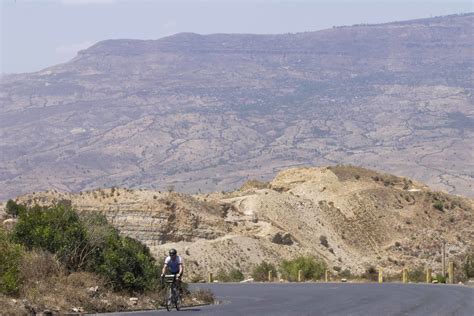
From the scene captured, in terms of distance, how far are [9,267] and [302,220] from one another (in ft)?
227

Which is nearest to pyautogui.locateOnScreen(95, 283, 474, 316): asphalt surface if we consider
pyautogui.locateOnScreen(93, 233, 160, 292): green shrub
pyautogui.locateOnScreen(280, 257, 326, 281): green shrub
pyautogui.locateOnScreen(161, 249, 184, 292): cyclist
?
pyautogui.locateOnScreen(161, 249, 184, 292): cyclist

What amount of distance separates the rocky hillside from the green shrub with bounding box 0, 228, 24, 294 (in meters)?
43.5

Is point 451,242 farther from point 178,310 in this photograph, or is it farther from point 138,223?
point 178,310

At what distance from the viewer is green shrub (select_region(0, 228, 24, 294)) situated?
27406mm

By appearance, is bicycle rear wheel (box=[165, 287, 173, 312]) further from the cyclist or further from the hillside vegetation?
the hillside vegetation

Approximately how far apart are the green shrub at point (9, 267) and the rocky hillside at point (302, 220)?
43.5 metres

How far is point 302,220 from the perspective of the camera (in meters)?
96.0

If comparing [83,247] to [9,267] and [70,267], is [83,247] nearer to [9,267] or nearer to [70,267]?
[70,267]

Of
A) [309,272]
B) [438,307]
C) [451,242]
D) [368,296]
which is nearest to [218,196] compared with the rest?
[451,242]

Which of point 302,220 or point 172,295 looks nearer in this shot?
point 172,295

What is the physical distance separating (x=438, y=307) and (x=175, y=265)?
24.4 feet

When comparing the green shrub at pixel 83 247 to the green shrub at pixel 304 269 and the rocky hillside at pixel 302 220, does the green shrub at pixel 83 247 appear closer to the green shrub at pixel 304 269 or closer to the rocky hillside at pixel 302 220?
the green shrub at pixel 304 269

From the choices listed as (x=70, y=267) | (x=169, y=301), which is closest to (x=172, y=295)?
(x=169, y=301)

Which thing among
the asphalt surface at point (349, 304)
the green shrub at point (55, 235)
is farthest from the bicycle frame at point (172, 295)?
the green shrub at point (55, 235)
